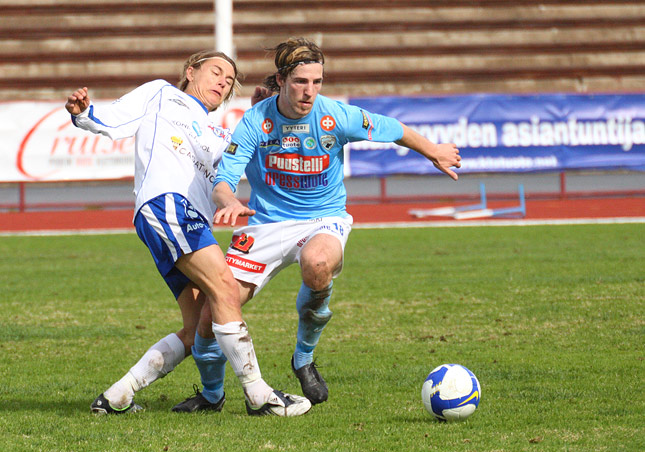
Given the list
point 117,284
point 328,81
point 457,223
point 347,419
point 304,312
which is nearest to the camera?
point 347,419

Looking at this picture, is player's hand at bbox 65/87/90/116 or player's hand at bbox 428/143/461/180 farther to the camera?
player's hand at bbox 428/143/461/180

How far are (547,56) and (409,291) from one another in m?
18.1

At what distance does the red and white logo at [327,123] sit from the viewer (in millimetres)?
5078

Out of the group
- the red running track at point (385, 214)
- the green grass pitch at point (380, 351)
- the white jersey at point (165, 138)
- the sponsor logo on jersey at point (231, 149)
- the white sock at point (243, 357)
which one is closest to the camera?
the green grass pitch at point (380, 351)

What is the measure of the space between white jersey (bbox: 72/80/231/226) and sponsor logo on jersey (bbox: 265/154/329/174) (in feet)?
0.96

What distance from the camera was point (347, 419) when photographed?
14.9 ft

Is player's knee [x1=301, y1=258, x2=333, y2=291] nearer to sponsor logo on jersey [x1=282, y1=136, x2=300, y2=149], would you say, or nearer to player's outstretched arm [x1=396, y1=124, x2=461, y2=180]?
sponsor logo on jersey [x1=282, y1=136, x2=300, y2=149]

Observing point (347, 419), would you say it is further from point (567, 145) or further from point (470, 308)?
point (567, 145)

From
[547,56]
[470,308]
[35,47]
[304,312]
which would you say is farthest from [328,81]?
[304,312]

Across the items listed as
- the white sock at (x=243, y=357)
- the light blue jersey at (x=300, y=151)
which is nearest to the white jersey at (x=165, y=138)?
the light blue jersey at (x=300, y=151)

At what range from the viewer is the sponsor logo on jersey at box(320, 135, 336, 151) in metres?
5.09

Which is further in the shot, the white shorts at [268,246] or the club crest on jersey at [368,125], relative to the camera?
the club crest on jersey at [368,125]

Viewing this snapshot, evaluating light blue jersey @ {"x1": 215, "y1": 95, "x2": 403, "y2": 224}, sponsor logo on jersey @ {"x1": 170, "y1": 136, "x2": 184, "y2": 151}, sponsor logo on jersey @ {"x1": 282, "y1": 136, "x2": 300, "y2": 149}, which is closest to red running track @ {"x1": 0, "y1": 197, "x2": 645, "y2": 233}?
light blue jersey @ {"x1": 215, "y1": 95, "x2": 403, "y2": 224}

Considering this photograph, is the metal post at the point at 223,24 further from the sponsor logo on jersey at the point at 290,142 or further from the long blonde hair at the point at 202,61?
the sponsor logo on jersey at the point at 290,142
